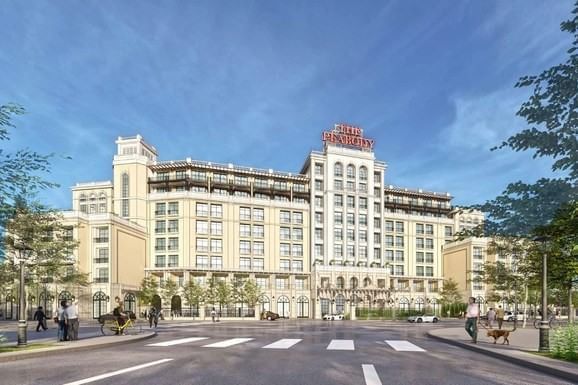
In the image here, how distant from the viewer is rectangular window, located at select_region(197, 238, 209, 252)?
7888cm

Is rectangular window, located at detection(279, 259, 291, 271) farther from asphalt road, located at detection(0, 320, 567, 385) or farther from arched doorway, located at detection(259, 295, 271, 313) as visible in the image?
asphalt road, located at detection(0, 320, 567, 385)

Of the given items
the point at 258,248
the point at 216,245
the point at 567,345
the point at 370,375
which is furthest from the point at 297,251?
the point at 370,375

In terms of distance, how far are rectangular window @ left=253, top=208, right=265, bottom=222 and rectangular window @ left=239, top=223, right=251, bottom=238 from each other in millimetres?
2076

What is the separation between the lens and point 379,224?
294 ft

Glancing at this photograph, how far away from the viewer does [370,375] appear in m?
9.83

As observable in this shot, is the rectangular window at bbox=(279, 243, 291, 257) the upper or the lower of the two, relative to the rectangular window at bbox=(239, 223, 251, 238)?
lower

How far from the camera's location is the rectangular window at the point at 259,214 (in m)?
84.2

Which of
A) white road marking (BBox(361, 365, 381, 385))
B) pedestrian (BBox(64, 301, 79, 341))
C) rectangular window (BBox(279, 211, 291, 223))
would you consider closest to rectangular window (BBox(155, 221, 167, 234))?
rectangular window (BBox(279, 211, 291, 223))

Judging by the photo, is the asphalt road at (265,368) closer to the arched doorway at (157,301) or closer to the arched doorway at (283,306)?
the arched doorway at (157,301)

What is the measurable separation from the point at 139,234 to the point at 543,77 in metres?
73.0

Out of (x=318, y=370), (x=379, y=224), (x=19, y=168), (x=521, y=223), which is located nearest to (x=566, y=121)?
(x=521, y=223)

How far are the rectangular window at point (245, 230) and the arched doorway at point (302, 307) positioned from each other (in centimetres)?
1448

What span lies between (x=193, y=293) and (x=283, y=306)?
60.9 feet

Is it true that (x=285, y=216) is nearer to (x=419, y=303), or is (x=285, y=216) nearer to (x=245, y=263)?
(x=245, y=263)
